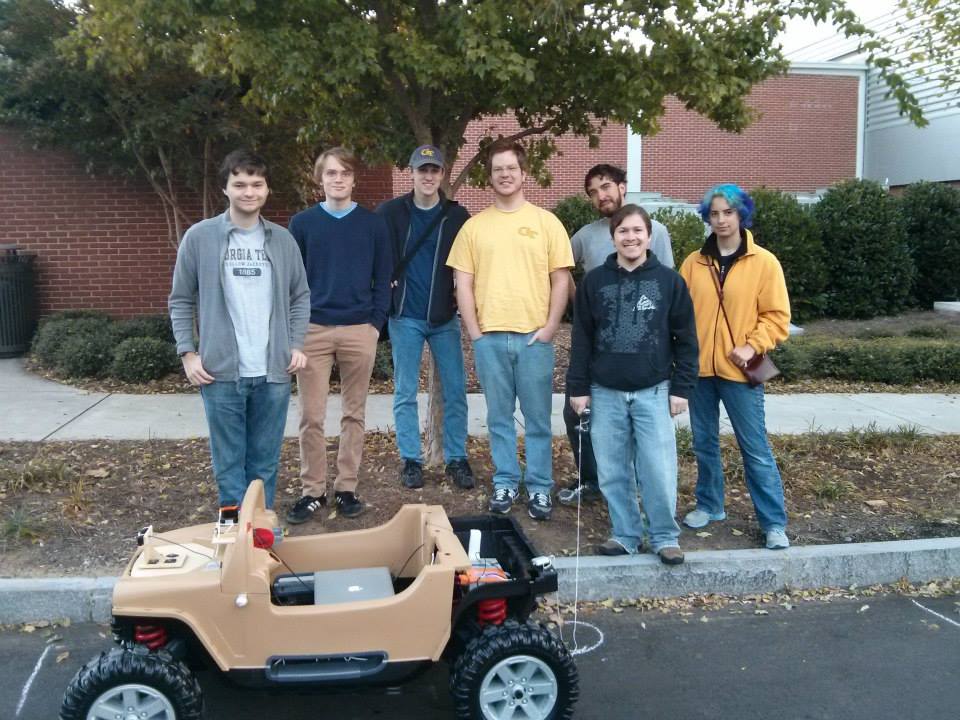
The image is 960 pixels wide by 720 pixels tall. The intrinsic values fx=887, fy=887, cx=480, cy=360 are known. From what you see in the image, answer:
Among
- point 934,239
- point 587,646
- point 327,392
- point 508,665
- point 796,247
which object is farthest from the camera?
point 934,239

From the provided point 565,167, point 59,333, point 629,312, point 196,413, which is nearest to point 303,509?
point 629,312

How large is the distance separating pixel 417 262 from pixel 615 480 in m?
1.69

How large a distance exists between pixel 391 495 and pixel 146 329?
5.39 meters

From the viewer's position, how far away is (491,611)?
3209 millimetres

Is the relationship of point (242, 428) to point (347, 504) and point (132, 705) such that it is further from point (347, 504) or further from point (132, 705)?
point (132, 705)

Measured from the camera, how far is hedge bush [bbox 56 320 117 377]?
8.79 meters

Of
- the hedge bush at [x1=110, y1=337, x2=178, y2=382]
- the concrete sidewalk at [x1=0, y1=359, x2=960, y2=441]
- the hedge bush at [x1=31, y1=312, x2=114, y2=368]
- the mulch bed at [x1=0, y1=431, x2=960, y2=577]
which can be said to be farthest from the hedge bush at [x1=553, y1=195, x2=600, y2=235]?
the mulch bed at [x1=0, y1=431, x2=960, y2=577]

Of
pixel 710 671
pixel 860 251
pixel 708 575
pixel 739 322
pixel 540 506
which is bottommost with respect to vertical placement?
pixel 710 671

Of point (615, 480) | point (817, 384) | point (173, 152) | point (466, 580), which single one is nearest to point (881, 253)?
point (817, 384)

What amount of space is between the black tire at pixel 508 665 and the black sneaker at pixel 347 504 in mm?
1913

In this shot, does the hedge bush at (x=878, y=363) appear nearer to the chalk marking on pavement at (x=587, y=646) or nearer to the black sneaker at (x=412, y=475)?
the black sneaker at (x=412, y=475)

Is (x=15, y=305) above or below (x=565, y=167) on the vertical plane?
below

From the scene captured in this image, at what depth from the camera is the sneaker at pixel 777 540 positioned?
15.2 ft

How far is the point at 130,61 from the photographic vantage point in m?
6.49
